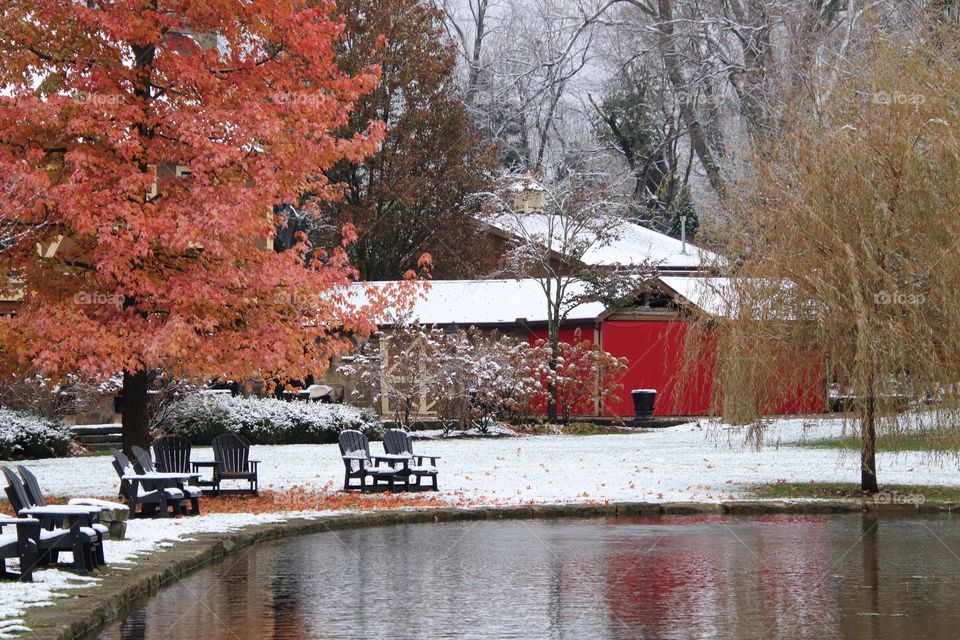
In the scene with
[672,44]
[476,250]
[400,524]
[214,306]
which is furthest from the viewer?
[476,250]

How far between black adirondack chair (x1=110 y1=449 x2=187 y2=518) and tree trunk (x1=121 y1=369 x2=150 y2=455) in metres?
2.93

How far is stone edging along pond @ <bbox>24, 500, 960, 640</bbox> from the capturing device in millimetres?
9367

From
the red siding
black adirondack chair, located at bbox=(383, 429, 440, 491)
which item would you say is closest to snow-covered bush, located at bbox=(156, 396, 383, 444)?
the red siding

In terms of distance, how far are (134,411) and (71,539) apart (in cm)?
909

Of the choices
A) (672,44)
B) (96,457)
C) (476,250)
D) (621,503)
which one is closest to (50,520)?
(621,503)

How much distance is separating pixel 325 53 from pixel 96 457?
12.4 meters

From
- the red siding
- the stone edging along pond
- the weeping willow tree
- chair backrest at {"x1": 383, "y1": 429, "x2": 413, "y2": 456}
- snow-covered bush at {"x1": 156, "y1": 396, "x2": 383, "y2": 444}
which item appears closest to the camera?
the stone edging along pond

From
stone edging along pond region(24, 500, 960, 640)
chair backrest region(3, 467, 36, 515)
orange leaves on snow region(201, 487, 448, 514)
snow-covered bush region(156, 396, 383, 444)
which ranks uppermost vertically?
snow-covered bush region(156, 396, 383, 444)

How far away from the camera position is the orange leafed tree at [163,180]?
17609 mm

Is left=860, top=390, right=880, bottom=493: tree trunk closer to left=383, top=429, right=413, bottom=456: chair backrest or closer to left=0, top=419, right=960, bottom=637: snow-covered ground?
left=0, top=419, right=960, bottom=637: snow-covered ground

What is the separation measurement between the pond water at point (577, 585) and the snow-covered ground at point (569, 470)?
5.41ft

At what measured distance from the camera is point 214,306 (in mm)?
18438

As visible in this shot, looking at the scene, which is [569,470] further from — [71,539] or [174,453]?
[71,539]

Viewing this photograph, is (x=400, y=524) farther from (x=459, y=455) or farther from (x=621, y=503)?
(x=459, y=455)
